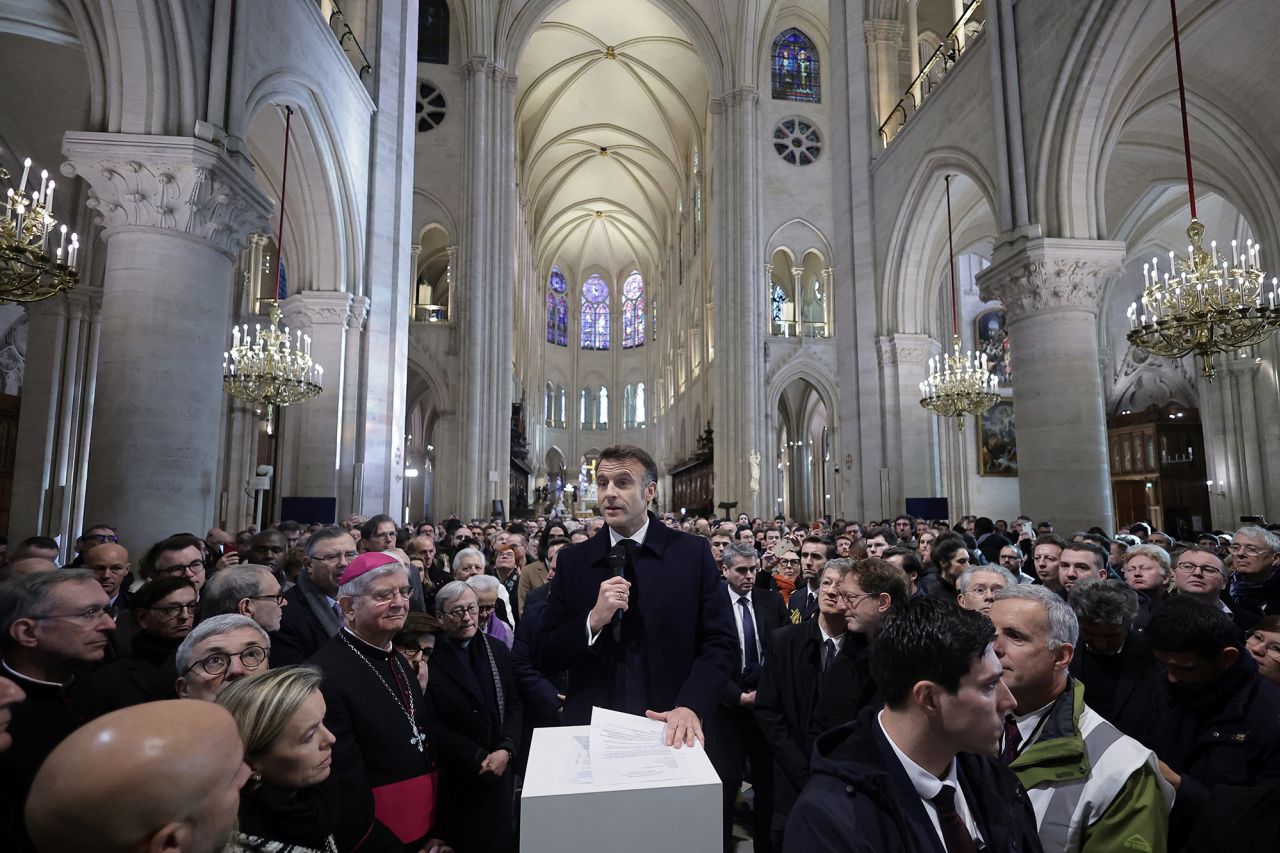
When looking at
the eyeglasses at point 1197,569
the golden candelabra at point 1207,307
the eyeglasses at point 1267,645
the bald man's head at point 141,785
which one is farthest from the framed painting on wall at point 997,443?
the bald man's head at point 141,785

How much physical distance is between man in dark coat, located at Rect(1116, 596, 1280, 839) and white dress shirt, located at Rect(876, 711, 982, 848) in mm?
1041

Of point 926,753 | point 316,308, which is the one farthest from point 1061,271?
point 316,308

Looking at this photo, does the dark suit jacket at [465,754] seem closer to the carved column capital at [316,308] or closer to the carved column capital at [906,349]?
the carved column capital at [316,308]

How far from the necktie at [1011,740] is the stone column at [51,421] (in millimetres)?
13193

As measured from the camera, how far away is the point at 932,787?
4.79 feet

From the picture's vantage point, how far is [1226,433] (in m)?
17.2

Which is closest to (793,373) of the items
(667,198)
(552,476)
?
(667,198)

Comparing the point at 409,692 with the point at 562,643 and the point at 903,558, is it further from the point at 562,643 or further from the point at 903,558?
the point at 903,558

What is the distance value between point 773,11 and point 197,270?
22485 millimetres

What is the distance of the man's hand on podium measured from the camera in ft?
6.00

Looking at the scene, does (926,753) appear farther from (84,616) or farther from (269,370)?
(269,370)

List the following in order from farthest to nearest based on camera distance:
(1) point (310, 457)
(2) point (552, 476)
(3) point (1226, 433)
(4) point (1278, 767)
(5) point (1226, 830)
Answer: (2) point (552, 476)
(3) point (1226, 433)
(1) point (310, 457)
(4) point (1278, 767)
(5) point (1226, 830)

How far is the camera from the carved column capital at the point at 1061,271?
9.30m

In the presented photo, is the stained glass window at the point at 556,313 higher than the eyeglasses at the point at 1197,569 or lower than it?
higher
